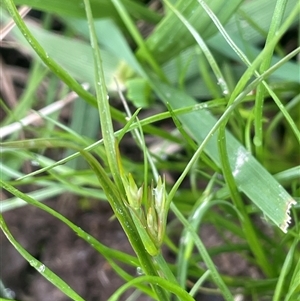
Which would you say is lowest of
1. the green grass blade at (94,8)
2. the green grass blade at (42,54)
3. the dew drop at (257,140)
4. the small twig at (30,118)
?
the small twig at (30,118)

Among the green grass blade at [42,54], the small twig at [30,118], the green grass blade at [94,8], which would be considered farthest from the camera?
the small twig at [30,118]

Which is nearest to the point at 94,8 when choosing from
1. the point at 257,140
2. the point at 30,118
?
the point at 30,118

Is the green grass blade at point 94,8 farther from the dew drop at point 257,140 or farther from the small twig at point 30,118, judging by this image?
the dew drop at point 257,140

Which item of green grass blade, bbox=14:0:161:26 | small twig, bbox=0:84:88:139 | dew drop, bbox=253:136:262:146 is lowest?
small twig, bbox=0:84:88:139

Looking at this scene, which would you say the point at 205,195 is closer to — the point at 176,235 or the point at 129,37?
the point at 176,235

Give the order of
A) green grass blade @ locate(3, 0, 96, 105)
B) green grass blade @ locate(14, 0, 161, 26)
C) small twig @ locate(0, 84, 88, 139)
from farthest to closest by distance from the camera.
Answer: small twig @ locate(0, 84, 88, 139) < green grass blade @ locate(14, 0, 161, 26) < green grass blade @ locate(3, 0, 96, 105)

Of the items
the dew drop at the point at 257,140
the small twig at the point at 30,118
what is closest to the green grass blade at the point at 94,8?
the small twig at the point at 30,118

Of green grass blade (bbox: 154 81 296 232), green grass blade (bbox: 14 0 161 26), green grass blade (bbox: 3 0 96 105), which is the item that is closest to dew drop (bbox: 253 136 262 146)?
green grass blade (bbox: 154 81 296 232)

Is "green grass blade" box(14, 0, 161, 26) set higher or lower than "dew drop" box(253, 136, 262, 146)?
higher

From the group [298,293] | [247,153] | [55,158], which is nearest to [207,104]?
[247,153]

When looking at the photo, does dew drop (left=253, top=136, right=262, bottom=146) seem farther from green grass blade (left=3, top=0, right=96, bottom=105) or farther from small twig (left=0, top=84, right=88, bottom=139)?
small twig (left=0, top=84, right=88, bottom=139)

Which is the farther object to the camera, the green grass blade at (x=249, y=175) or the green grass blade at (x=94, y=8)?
the green grass blade at (x=94, y=8)
